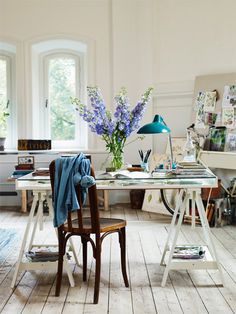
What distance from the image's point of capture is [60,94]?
7.67 metres

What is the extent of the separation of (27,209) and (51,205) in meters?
3.17

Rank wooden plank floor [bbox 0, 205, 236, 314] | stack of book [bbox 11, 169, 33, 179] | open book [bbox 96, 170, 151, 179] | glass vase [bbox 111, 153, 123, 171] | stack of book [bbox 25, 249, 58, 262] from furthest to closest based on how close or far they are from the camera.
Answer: stack of book [bbox 11, 169, 33, 179] < glass vase [bbox 111, 153, 123, 171] < stack of book [bbox 25, 249, 58, 262] < open book [bbox 96, 170, 151, 179] < wooden plank floor [bbox 0, 205, 236, 314]

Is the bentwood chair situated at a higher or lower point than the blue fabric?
lower

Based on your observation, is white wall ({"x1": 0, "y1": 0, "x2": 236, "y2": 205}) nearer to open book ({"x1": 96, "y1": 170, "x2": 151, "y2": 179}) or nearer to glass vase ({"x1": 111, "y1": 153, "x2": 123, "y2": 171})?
glass vase ({"x1": 111, "y1": 153, "x2": 123, "y2": 171})

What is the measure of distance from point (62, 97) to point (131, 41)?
1.43 metres

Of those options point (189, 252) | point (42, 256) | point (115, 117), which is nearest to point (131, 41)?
point (115, 117)

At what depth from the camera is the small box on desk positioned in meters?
7.10

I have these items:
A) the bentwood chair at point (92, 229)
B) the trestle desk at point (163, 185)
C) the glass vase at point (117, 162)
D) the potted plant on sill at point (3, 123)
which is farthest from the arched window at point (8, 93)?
the bentwood chair at point (92, 229)

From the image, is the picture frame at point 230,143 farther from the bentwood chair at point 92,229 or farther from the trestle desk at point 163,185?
the bentwood chair at point 92,229

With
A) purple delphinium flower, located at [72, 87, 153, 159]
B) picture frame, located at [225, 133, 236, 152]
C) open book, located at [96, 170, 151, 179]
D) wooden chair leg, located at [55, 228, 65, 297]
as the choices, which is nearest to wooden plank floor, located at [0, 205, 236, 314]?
wooden chair leg, located at [55, 228, 65, 297]

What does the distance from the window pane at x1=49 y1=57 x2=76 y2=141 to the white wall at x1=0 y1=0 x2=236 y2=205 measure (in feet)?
1.66

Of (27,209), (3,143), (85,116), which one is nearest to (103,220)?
(85,116)

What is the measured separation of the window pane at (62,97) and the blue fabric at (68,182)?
4.30 meters

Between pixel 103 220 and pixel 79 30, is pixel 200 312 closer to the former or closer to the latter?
pixel 103 220
